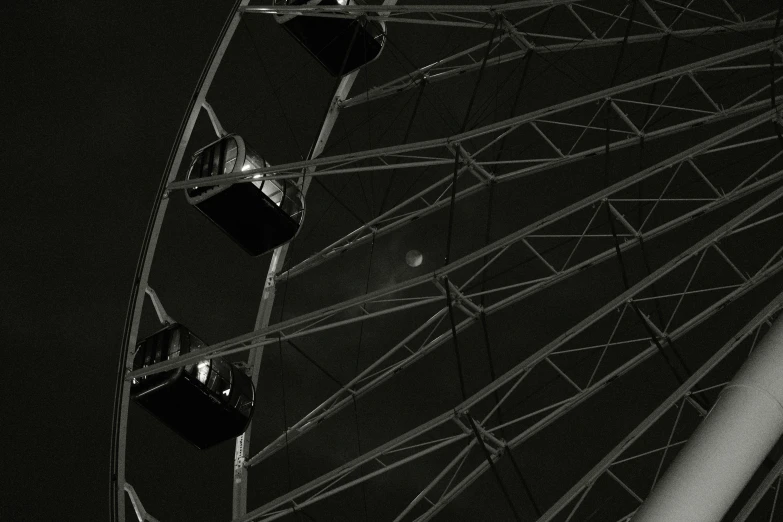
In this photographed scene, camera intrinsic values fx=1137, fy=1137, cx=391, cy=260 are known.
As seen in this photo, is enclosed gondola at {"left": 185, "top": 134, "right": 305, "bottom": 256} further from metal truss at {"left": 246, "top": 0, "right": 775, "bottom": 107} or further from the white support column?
the white support column

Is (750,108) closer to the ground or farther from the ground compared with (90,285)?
closer to the ground

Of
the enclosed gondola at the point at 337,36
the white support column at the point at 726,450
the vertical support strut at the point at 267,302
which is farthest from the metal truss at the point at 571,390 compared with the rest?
the enclosed gondola at the point at 337,36

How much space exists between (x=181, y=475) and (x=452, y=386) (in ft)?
24.0

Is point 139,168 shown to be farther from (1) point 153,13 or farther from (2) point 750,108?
(2) point 750,108

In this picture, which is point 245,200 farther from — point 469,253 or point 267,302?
point 469,253

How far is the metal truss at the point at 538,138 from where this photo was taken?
16.4m

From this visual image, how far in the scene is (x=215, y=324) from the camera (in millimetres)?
28078

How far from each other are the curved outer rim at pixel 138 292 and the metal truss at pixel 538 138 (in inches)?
22.5

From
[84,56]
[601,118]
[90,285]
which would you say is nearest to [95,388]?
[90,285]

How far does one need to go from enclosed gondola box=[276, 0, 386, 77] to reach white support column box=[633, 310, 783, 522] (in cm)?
1219

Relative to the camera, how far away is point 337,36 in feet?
69.4

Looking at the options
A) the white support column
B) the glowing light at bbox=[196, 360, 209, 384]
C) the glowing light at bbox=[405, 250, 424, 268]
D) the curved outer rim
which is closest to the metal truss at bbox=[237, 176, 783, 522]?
the curved outer rim

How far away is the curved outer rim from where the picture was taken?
1772cm

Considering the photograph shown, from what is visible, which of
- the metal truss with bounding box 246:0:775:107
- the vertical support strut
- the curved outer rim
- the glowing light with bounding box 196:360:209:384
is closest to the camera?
the curved outer rim
